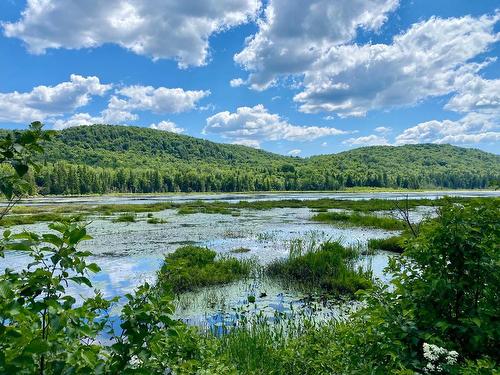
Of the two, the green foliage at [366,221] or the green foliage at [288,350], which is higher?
the green foliage at [288,350]

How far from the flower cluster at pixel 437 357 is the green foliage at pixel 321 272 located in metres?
12.8

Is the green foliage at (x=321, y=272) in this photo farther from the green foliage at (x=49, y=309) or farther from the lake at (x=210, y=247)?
the green foliage at (x=49, y=309)

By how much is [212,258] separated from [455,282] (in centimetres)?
1872

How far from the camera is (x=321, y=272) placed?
1964cm

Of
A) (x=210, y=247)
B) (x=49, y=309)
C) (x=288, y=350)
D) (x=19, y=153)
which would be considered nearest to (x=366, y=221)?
(x=210, y=247)

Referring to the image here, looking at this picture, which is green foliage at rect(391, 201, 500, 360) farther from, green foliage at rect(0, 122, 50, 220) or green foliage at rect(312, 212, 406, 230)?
green foliage at rect(312, 212, 406, 230)

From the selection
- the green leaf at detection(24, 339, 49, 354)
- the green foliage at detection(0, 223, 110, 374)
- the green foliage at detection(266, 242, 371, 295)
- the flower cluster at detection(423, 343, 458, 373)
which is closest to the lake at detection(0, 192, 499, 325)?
the green foliage at detection(0, 223, 110, 374)

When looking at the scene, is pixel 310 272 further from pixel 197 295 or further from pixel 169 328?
pixel 169 328

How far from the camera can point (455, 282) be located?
499cm

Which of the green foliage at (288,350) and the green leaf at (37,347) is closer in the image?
the green leaf at (37,347)

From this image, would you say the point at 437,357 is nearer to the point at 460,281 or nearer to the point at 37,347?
the point at 460,281

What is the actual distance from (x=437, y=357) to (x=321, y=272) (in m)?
15.6

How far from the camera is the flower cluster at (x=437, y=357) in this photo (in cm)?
428

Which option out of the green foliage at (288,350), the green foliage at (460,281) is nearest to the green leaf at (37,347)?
the green foliage at (288,350)
